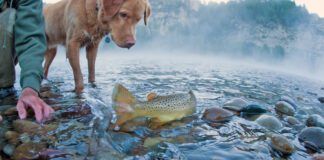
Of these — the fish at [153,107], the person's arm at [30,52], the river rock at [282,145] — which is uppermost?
the person's arm at [30,52]

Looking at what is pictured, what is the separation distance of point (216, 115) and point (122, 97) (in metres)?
1.30

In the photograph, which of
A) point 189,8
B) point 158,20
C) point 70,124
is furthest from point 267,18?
point 70,124

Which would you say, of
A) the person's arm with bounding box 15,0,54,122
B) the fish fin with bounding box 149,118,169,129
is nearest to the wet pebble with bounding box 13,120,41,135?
the person's arm with bounding box 15,0,54,122

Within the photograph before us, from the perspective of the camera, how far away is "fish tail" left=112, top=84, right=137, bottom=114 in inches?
117

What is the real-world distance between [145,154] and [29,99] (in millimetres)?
1062

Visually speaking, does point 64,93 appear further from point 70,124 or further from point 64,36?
point 70,124

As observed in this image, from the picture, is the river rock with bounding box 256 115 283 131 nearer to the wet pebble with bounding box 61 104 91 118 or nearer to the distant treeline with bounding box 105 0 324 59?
the wet pebble with bounding box 61 104 91 118

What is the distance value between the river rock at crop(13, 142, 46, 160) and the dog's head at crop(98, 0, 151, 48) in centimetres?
248

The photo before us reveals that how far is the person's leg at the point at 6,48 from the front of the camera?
140 inches

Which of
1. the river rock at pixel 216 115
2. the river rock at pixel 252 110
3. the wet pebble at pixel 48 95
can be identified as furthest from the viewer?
the wet pebble at pixel 48 95

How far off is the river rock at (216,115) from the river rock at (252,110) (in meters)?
0.41

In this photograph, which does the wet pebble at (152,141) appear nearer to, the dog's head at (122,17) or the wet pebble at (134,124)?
the wet pebble at (134,124)

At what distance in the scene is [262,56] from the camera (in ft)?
106

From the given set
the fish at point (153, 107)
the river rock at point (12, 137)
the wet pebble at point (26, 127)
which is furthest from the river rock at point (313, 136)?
the river rock at point (12, 137)
